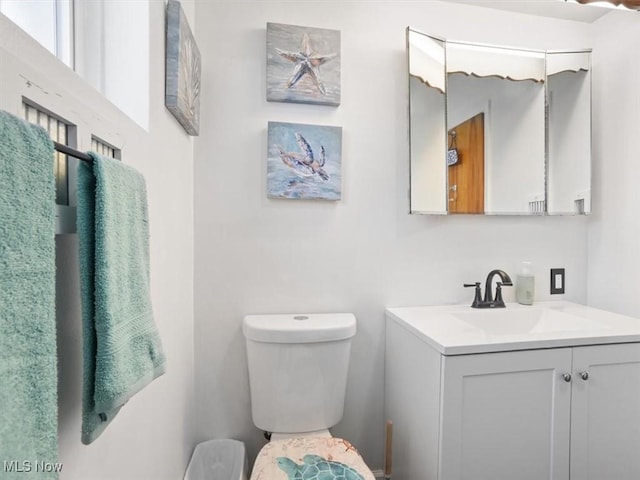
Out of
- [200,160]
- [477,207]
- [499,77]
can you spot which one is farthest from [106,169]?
[499,77]

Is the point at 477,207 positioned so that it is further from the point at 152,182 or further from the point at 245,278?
the point at 152,182

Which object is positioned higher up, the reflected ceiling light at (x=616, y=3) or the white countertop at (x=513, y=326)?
the reflected ceiling light at (x=616, y=3)

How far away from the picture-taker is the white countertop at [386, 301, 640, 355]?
109 cm

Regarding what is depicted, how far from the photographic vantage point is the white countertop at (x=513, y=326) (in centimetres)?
109

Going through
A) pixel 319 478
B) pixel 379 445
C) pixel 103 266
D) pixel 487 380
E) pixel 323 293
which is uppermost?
pixel 103 266

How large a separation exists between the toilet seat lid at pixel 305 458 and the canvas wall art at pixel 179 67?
116 centimetres

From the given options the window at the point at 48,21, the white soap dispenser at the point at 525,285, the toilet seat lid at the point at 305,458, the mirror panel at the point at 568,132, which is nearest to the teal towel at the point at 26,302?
the window at the point at 48,21

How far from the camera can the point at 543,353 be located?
1.11m

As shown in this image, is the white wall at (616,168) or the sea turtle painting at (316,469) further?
the white wall at (616,168)

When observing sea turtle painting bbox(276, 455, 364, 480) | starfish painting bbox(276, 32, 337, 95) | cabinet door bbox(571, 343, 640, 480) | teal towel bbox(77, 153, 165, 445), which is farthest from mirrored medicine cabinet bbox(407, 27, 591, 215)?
teal towel bbox(77, 153, 165, 445)

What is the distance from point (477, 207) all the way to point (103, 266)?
1.53m

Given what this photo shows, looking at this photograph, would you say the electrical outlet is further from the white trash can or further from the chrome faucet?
the white trash can

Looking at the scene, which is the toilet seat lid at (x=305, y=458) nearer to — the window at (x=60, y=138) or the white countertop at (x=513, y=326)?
the white countertop at (x=513, y=326)

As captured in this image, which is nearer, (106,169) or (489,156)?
(106,169)
